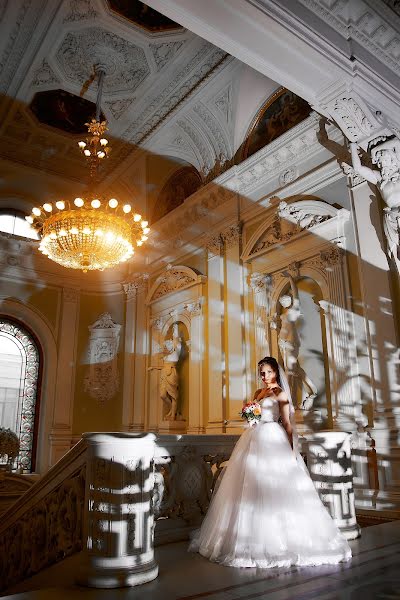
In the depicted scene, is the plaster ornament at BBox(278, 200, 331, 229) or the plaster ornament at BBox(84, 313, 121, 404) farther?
the plaster ornament at BBox(84, 313, 121, 404)

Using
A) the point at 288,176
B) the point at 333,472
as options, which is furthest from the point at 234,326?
the point at 333,472

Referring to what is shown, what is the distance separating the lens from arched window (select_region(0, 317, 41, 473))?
35.4 ft

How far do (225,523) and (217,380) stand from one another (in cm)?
485

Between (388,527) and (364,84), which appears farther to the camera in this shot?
(364,84)

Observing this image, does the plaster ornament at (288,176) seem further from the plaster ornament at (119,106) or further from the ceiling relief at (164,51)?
the plaster ornament at (119,106)

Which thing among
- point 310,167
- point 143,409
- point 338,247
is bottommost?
point 143,409

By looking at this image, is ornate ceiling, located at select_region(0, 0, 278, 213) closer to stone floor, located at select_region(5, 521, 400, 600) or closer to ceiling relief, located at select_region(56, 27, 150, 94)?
ceiling relief, located at select_region(56, 27, 150, 94)

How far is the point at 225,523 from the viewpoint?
11.9 ft

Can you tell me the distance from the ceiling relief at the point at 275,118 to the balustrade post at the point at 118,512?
6.03 m

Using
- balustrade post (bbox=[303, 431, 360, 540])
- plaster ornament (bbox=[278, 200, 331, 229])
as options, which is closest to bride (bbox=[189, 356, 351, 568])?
balustrade post (bbox=[303, 431, 360, 540])

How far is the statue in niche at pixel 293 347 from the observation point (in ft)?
22.0

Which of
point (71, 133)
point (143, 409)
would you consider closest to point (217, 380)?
point (143, 409)

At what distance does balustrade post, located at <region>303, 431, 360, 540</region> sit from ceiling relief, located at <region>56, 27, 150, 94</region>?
22.8 feet

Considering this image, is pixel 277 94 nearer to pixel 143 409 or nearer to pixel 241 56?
pixel 241 56
